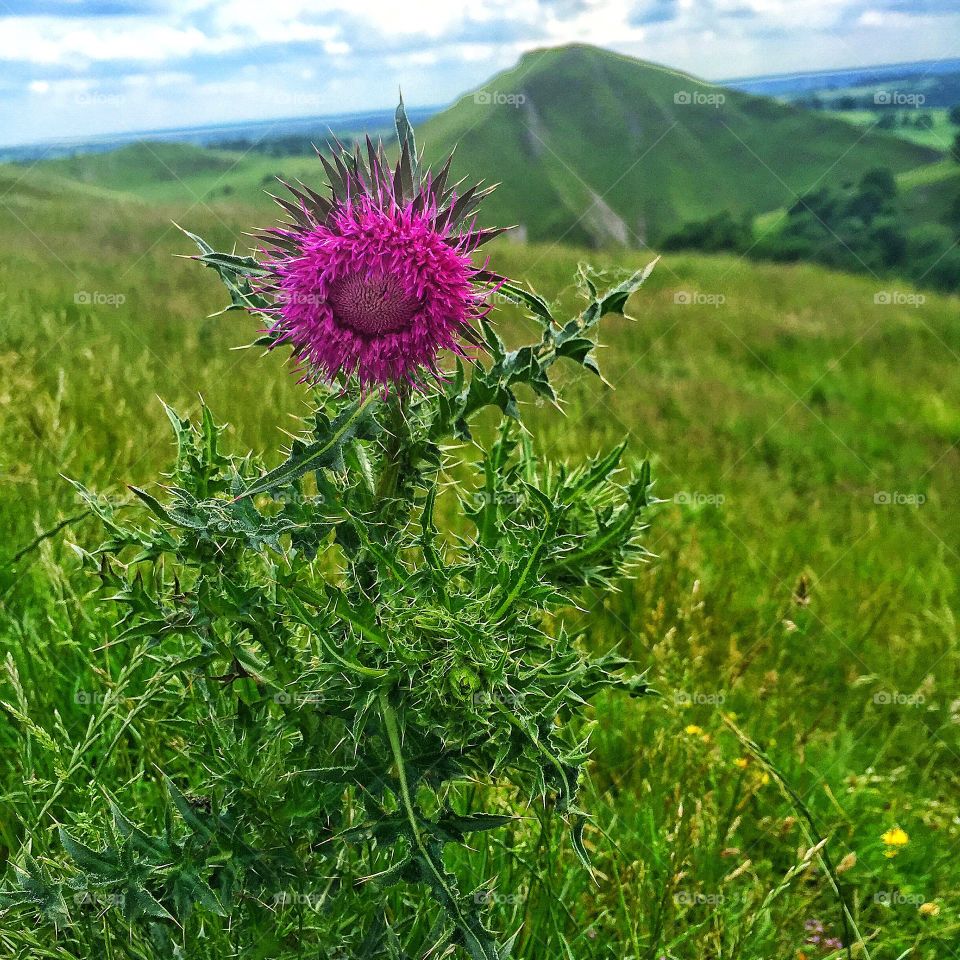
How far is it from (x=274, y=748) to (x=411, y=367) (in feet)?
2.75

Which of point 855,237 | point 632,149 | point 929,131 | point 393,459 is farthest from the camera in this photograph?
point 632,149

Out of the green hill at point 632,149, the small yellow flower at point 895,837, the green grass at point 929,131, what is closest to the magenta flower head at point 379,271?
the small yellow flower at point 895,837

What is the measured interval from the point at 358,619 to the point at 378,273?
64 cm

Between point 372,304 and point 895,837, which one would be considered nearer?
point 372,304

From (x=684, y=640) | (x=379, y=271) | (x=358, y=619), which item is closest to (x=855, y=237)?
(x=684, y=640)

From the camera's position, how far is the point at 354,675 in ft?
6.17

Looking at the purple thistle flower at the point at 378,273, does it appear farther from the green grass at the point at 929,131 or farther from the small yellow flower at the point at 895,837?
the green grass at the point at 929,131

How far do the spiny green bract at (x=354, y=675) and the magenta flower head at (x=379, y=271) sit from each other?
9cm

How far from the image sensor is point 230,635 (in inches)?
88.7

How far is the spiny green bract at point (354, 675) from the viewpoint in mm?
1881

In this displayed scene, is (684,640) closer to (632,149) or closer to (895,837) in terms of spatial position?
(895,837)

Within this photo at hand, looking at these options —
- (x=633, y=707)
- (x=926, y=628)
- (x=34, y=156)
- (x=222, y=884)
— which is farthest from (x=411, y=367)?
(x=34, y=156)

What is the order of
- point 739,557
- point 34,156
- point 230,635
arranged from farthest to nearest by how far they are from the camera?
point 34,156
point 739,557
point 230,635

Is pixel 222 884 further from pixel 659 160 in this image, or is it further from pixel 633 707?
pixel 659 160
